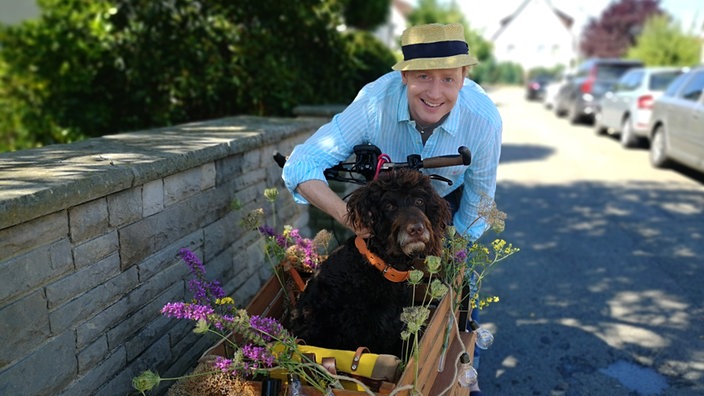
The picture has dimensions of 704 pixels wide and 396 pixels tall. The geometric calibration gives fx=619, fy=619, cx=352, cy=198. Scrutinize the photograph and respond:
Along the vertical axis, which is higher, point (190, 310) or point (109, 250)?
point (109, 250)

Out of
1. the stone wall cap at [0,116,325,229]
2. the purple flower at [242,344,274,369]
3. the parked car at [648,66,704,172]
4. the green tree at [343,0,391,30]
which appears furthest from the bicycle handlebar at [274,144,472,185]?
the parked car at [648,66,704,172]

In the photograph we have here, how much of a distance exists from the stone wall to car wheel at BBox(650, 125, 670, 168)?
9.01 metres

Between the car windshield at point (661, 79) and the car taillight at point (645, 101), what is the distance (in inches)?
22.7

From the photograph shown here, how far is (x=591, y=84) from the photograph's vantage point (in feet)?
59.8

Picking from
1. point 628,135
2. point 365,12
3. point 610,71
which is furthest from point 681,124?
point 610,71

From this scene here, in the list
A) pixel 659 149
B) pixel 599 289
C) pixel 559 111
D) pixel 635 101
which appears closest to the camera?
pixel 599 289

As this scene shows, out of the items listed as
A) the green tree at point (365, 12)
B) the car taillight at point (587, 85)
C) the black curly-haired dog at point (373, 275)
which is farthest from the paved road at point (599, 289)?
the car taillight at point (587, 85)

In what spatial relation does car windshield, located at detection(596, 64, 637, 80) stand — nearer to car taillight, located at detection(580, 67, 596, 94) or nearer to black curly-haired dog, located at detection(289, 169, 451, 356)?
car taillight, located at detection(580, 67, 596, 94)

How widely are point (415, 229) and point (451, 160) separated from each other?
51 cm

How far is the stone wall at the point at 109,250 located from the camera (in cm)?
209

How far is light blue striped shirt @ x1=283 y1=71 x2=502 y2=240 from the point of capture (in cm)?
293

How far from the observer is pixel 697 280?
5523 mm

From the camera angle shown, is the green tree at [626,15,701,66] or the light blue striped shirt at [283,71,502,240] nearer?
the light blue striped shirt at [283,71,502,240]

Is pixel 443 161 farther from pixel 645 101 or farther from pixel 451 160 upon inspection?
pixel 645 101
